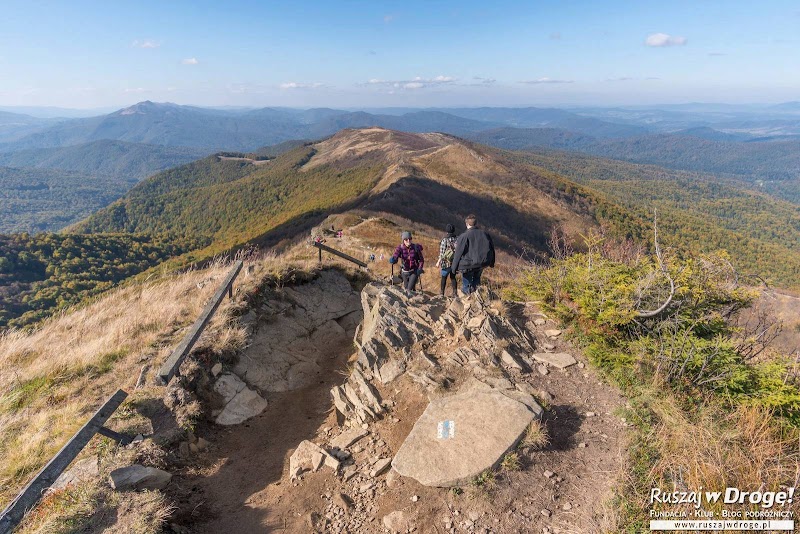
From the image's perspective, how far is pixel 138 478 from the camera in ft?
16.8

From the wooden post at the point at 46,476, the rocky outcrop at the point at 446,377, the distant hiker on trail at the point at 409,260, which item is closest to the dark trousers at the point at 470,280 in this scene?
the rocky outcrop at the point at 446,377

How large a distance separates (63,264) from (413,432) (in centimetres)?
10092

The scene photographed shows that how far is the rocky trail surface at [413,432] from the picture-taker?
493 cm

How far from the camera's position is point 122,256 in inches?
3465

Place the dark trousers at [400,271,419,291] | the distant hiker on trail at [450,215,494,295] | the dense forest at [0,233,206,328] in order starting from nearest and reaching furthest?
the distant hiker on trail at [450,215,494,295], the dark trousers at [400,271,419,291], the dense forest at [0,233,206,328]

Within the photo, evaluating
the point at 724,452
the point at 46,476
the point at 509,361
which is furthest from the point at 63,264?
the point at 724,452

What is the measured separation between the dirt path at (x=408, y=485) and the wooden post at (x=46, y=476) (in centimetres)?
150

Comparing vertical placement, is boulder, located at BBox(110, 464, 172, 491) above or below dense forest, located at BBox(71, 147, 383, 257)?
above

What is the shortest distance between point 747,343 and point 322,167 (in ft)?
514

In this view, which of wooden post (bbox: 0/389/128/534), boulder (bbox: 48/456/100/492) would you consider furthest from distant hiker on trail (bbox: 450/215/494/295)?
boulder (bbox: 48/456/100/492)

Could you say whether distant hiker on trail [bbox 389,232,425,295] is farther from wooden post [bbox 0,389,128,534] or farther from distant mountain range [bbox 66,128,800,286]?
distant mountain range [bbox 66,128,800,286]

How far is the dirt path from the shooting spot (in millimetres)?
4734

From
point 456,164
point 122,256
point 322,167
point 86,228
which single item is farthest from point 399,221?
point 86,228

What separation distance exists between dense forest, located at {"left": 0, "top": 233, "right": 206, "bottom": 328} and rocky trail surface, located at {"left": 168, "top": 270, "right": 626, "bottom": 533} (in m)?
70.9
